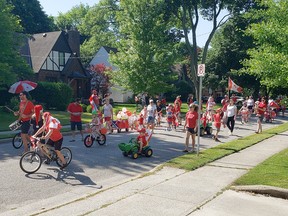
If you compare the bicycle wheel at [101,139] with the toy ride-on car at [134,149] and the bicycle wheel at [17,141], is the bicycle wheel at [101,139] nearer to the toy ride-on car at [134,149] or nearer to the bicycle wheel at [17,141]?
the toy ride-on car at [134,149]

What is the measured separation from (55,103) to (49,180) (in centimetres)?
2271

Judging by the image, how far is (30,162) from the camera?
364 inches

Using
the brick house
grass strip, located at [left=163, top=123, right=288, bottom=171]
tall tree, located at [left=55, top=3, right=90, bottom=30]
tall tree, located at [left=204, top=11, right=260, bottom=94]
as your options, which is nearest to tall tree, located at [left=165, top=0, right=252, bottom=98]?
tall tree, located at [left=204, top=11, right=260, bottom=94]

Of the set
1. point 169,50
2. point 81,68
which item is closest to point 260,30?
point 169,50

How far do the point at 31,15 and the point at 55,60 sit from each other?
1220 centimetres

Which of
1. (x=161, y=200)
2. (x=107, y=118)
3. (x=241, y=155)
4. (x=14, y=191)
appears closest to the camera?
(x=161, y=200)

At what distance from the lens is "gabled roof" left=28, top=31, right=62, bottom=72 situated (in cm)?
3853

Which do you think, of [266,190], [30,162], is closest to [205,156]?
[266,190]

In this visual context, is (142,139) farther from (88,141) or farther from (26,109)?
(26,109)

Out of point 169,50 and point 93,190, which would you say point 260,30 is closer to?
point 93,190

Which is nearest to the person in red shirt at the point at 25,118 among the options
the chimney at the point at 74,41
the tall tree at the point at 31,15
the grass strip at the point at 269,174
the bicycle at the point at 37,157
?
the bicycle at the point at 37,157

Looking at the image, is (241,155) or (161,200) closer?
(161,200)

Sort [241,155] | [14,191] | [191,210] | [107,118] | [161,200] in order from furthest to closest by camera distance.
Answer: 1. [107,118]
2. [241,155]
3. [14,191]
4. [161,200]
5. [191,210]

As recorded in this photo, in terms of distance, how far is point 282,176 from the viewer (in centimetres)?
848
